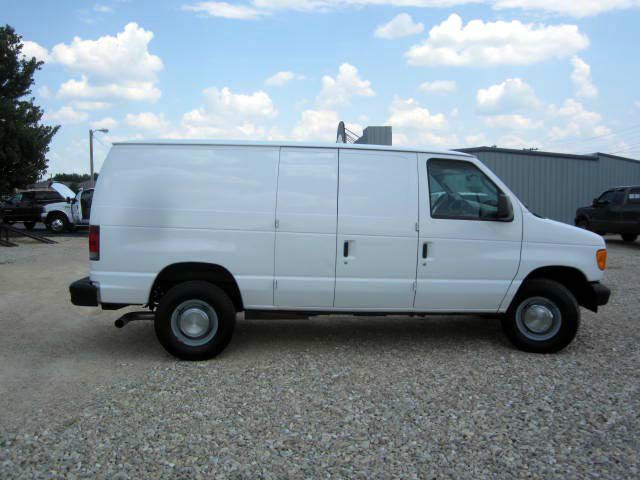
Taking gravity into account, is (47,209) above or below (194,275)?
below

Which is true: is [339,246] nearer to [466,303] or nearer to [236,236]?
[236,236]

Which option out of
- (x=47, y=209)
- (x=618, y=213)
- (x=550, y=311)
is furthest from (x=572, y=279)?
(x=47, y=209)

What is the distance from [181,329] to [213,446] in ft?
6.33

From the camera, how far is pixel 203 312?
5.29 m

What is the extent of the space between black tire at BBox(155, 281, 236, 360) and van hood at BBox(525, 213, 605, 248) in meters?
3.04

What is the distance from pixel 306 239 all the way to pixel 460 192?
1.63 m

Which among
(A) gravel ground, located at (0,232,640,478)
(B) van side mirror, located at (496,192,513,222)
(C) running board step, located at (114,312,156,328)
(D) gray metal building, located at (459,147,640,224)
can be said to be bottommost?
(A) gravel ground, located at (0,232,640,478)

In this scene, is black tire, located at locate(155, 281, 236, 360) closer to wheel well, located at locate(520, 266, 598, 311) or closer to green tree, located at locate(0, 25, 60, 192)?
wheel well, located at locate(520, 266, 598, 311)

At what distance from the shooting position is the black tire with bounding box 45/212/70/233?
873 inches

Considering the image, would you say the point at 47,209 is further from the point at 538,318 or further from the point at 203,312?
the point at 538,318

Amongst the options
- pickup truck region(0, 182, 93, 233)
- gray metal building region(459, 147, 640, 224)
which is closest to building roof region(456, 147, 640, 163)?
gray metal building region(459, 147, 640, 224)

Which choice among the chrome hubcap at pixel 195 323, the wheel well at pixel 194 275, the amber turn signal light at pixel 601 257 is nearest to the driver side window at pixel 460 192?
the amber turn signal light at pixel 601 257

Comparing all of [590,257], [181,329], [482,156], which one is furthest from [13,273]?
[482,156]

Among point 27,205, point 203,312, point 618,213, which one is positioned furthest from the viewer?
point 27,205
